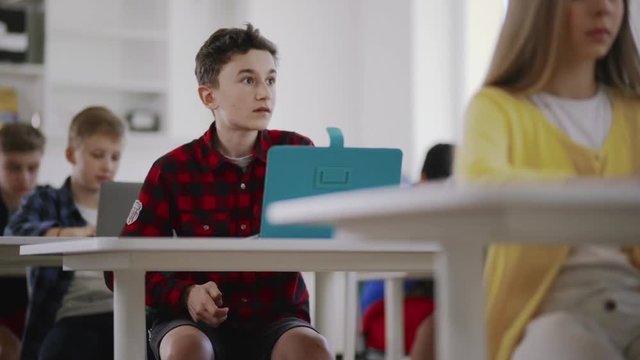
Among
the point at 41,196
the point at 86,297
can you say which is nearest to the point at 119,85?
the point at 41,196

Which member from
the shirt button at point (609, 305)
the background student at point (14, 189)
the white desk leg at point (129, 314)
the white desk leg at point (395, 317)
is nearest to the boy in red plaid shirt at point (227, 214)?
the white desk leg at point (129, 314)

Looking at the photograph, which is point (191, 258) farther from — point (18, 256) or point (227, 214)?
point (18, 256)

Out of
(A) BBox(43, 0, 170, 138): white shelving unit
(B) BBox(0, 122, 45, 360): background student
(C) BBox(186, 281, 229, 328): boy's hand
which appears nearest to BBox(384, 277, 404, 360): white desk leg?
(B) BBox(0, 122, 45, 360): background student

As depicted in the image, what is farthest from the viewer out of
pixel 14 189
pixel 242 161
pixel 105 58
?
pixel 105 58

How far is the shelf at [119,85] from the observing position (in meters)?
5.36

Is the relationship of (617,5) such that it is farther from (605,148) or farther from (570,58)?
(605,148)

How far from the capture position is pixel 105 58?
18.1 ft

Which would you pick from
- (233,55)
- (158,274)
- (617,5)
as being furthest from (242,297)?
(617,5)

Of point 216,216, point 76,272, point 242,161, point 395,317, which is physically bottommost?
point 395,317

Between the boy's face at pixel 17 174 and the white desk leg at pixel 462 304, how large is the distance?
2.32 meters

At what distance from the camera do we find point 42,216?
8.51ft

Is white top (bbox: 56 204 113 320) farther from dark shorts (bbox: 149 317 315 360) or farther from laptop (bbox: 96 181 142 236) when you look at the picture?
dark shorts (bbox: 149 317 315 360)

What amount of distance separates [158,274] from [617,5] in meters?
0.97

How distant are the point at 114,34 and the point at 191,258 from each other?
425 cm
